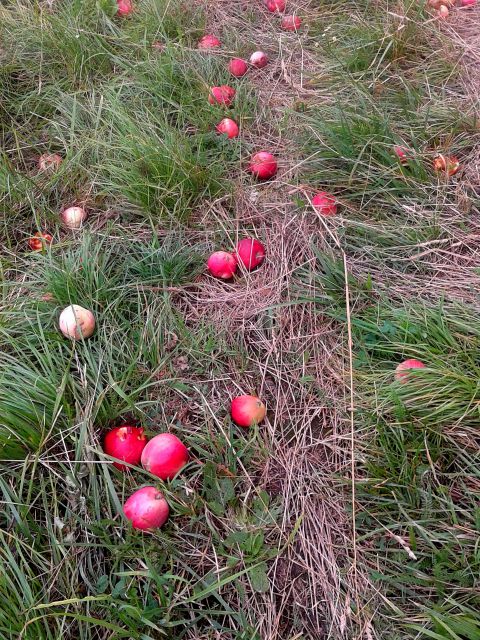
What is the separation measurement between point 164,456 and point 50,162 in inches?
81.5

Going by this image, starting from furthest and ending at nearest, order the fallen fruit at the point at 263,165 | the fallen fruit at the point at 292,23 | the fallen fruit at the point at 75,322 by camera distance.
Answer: the fallen fruit at the point at 292,23 < the fallen fruit at the point at 263,165 < the fallen fruit at the point at 75,322

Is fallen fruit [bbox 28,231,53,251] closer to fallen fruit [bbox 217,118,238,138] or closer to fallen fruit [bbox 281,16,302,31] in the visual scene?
fallen fruit [bbox 217,118,238,138]

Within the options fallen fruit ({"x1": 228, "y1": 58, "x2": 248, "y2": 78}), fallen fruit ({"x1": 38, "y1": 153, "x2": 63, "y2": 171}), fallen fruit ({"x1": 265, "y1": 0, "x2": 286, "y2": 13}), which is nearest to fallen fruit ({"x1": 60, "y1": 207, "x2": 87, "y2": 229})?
fallen fruit ({"x1": 38, "y1": 153, "x2": 63, "y2": 171})

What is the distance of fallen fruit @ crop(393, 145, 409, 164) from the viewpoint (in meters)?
2.75

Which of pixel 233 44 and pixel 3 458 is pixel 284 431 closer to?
pixel 3 458

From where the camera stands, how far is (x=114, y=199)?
2963mm

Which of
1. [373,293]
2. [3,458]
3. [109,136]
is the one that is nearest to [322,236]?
[373,293]

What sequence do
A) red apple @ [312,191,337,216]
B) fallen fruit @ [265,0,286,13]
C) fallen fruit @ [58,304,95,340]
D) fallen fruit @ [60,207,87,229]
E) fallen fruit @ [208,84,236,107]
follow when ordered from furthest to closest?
fallen fruit @ [265,0,286,13] → fallen fruit @ [208,84,236,107] → fallen fruit @ [60,207,87,229] → red apple @ [312,191,337,216] → fallen fruit @ [58,304,95,340]

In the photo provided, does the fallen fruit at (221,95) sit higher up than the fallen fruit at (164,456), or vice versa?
the fallen fruit at (221,95)

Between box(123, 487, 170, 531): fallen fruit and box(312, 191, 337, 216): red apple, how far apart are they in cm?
163

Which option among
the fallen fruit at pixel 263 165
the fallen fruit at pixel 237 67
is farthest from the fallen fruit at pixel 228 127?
the fallen fruit at pixel 237 67

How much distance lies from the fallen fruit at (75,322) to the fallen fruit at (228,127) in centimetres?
151

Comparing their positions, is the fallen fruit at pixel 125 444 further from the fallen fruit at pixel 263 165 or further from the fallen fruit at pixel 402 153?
the fallen fruit at pixel 402 153

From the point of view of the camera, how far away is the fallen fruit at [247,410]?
207cm
